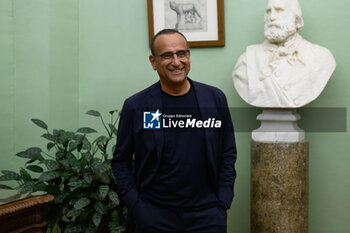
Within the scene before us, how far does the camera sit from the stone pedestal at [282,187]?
303 centimetres

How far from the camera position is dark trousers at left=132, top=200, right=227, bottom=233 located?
212 centimetres

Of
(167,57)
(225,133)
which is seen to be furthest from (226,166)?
(167,57)

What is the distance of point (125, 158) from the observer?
2332 mm

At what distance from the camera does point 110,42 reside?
390 centimetres

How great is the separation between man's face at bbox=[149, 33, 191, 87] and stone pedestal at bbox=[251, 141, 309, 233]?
3.89 feet

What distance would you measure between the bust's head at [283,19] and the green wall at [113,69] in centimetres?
43

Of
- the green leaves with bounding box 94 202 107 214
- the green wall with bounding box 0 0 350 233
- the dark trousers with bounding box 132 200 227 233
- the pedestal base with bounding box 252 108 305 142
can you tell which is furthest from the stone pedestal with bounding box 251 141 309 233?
the green leaves with bounding box 94 202 107 214

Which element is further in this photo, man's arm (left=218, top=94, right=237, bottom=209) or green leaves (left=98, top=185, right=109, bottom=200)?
green leaves (left=98, top=185, right=109, bottom=200)

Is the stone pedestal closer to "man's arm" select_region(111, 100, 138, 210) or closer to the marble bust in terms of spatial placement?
the marble bust

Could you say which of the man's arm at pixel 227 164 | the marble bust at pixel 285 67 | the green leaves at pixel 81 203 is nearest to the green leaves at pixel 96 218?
the green leaves at pixel 81 203

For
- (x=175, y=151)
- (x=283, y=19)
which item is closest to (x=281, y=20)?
(x=283, y=19)

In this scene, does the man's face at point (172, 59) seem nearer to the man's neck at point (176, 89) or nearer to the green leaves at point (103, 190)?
the man's neck at point (176, 89)

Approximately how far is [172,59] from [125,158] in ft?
1.96

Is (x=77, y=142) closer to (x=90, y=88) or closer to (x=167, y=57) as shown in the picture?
(x=90, y=88)
